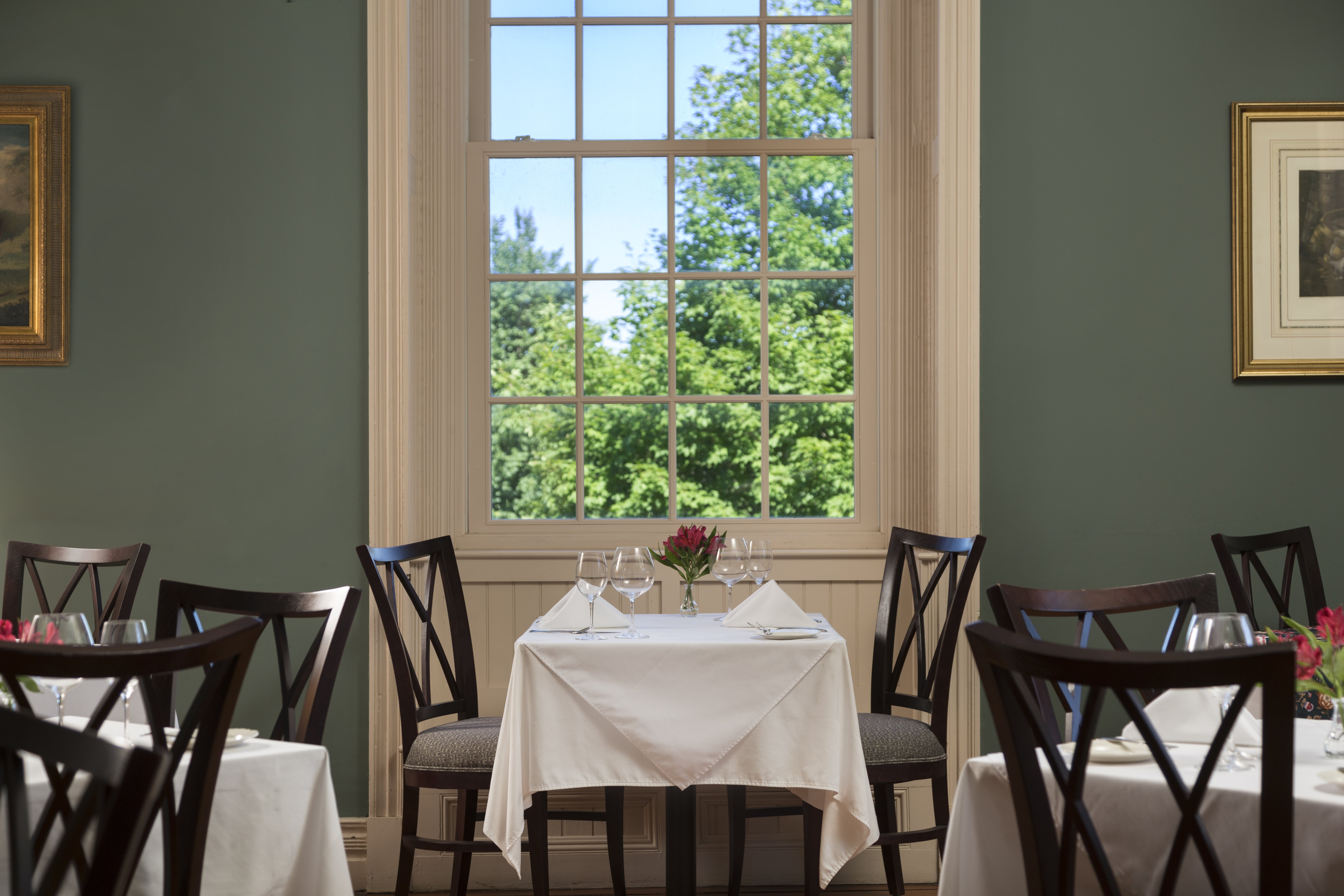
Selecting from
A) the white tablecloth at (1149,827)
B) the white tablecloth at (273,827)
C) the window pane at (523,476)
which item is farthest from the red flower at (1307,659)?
the window pane at (523,476)

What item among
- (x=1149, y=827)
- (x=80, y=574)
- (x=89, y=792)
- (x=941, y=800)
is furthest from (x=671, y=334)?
(x=89, y=792)

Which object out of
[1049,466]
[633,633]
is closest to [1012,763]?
[633,633]

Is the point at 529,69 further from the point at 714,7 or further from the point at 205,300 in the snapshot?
the point at 205,300

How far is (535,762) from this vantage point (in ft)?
6.72

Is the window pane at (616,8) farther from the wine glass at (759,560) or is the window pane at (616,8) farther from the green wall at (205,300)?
the wine glass at (759,560)

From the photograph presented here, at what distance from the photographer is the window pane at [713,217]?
124 inches

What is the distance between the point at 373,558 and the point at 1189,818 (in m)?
1.98

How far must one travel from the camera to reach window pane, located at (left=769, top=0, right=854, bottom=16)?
319 centimetres

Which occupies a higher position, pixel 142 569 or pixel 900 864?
pixel 142 569

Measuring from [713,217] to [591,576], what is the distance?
1.40 m

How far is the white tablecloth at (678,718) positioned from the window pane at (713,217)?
1494mm

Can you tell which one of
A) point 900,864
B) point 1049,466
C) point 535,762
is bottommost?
point 900,864

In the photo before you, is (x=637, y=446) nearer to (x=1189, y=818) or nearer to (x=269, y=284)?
(x=269, y=284)

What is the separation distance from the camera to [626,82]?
3158 mm
